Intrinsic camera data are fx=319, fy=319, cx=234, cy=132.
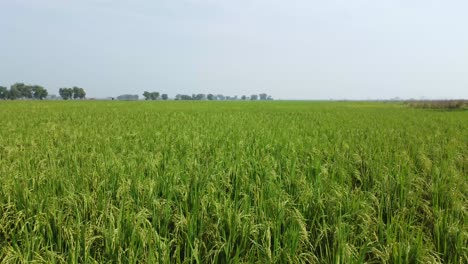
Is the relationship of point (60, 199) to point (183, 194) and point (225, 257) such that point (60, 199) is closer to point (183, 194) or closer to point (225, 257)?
point (183, 194)

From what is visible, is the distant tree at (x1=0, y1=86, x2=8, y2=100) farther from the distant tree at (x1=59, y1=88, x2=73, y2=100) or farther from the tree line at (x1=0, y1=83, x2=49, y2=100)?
the distant tree at (x1=59, y1=88, x2=73, y2=100)

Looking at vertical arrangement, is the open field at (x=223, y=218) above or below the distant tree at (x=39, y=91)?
below

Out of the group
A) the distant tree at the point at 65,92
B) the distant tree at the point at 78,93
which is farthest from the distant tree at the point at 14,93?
the distant tree at the point at 78,93

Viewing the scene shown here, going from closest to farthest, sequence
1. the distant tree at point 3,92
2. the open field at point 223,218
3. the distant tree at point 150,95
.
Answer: the open field at point 223,218 < the distant tree at point 3,92 < the distant tree at point 150,95

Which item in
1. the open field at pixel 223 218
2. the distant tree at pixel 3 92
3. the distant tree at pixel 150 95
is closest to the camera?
the open field at pixel 223 218

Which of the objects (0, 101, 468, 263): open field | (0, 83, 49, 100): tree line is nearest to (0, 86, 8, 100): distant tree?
(0, 83, 49, 100): tree line

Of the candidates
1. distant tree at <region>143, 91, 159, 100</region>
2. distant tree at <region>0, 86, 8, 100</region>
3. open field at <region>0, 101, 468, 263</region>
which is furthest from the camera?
distant tree at <region>143, 91, 159, 100</region>

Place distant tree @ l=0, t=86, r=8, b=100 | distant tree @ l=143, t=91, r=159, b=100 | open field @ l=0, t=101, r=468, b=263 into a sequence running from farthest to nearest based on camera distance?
distant tree @ l=143, t=91, r=159, b=100 → distant tree @ l=0, t=86, r=8, b=100 → open field @ l=0, t=101, r=468, b=263

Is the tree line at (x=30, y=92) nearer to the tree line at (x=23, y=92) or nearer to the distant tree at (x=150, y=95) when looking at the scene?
the tree line at (x=23, y=92)

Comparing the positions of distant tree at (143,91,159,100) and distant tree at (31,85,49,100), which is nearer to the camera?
distant tree at (31,85,49,100)

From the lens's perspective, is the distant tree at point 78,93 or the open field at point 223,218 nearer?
the open field at point 223,218

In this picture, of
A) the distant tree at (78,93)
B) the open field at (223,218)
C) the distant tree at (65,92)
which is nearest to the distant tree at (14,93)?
the distant tree at (65,92)

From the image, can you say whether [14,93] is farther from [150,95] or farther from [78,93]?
[150,95]

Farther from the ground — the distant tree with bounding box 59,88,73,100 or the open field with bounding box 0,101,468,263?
the distant tree with bounding box 59,88,73,100
